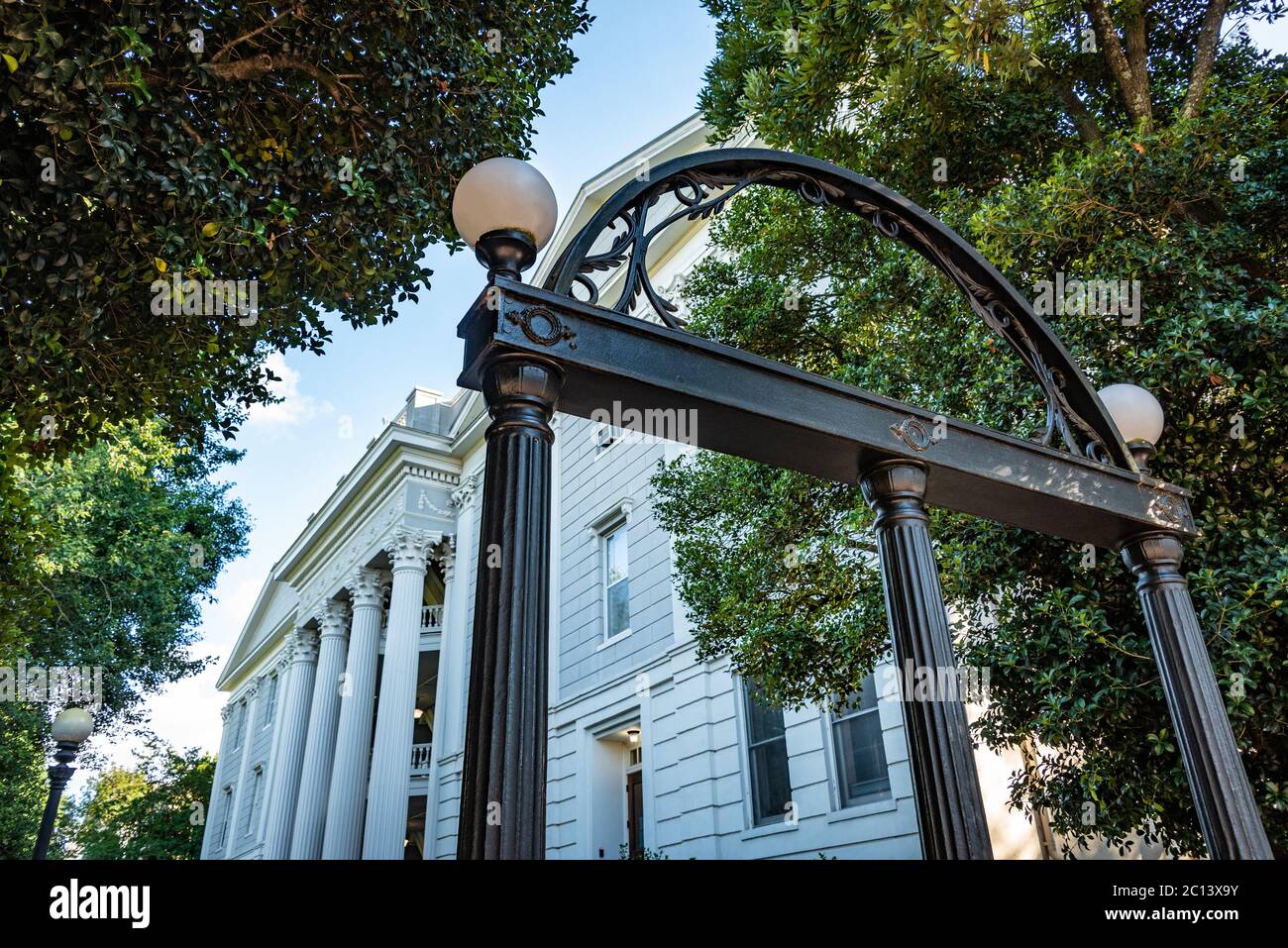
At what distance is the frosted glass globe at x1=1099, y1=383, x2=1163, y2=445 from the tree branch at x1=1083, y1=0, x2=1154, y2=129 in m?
3.80

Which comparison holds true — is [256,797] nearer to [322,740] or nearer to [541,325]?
[322,740]

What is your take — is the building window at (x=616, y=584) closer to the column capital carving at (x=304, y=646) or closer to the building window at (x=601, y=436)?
the building window at (x=601, y=436)

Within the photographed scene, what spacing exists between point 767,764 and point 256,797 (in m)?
26.4

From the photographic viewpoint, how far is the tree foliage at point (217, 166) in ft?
16.1

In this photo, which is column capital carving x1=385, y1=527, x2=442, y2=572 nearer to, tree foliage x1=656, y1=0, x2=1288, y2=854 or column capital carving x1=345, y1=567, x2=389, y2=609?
column capital carving x1=345, y1=567, x2=389, y2=609

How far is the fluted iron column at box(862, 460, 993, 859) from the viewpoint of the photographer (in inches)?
121

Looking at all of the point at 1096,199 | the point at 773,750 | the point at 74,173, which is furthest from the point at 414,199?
the point at 773,750

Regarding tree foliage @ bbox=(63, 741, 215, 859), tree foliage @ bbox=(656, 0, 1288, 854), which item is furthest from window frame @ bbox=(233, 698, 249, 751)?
tree foliage @ bbox=(656, 0, 1288, 854)

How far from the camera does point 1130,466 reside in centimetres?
438

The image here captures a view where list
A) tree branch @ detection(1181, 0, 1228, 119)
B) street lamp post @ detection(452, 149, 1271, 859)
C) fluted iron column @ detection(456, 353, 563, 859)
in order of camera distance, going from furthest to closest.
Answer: tree branch @ detection(1181, 0, 1228, 119) < street lamp post @ detection(452, 149, 1271, 859) < fluted iron column @ detection(456, 353, 563, 859)

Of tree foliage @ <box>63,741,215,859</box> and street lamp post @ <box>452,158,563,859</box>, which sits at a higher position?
tree foliage @ <box>63,741,215,859</box>
